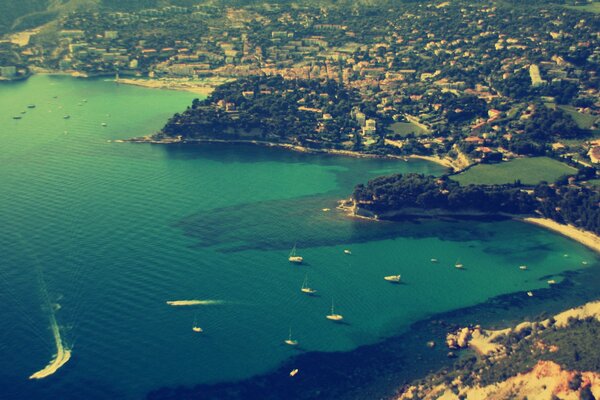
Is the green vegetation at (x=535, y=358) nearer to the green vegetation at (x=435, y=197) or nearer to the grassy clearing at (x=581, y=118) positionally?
the green vegetation at (x=435, y=197)

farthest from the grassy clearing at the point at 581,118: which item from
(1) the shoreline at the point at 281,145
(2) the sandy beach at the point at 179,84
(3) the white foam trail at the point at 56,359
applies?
(3) the white foam trail at the point at 56,359

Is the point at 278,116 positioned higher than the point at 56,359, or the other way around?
the point at 278,116

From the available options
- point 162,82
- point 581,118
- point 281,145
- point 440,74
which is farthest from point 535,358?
point 162,82

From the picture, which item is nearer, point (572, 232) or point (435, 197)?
point (572, 232)

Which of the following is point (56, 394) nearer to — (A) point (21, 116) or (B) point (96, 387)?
(B) point (96, 387)

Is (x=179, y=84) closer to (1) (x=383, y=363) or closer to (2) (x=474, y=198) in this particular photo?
(2) (x=474, y=198)

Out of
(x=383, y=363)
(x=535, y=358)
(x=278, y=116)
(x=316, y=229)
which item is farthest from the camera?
(x=278, y=116)

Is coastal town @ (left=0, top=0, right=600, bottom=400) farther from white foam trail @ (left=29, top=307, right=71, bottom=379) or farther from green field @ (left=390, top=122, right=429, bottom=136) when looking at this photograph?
green field @ (left=390, top=122, right=429, bottom=136)
